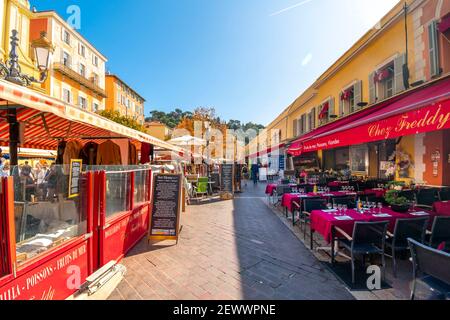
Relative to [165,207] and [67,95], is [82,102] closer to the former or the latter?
[67,95]

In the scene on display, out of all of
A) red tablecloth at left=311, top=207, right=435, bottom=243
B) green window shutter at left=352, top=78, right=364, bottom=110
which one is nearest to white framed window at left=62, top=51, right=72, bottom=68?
green window shutter at left=352, top=78, right=364, bottom=110

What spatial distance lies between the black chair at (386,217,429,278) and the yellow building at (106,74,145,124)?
30783mm

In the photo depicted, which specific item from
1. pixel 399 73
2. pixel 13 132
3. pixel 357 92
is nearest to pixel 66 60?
pixel 13 132

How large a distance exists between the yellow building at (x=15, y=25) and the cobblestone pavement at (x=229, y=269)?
45.5 ft

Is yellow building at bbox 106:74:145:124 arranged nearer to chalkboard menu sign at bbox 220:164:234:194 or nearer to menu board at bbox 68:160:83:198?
chalkboard menu sign at bbox 220:164:234:194

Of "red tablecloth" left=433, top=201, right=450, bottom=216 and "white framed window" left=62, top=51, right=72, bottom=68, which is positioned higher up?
"white framed window" left=62, top=51, right=72, bottom=68

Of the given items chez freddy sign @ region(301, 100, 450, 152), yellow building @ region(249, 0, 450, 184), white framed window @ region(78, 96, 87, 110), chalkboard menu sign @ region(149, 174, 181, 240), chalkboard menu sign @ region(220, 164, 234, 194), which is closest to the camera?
chez freddy sign @ region(301, 100, 450, 152)

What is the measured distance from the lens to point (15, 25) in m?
13.1

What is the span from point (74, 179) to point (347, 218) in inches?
177

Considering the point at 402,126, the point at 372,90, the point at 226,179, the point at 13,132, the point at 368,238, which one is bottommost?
the point at 368,238

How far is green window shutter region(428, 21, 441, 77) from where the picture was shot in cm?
652

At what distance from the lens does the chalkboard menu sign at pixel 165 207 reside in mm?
5188

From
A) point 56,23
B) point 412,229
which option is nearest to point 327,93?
point 412,229
